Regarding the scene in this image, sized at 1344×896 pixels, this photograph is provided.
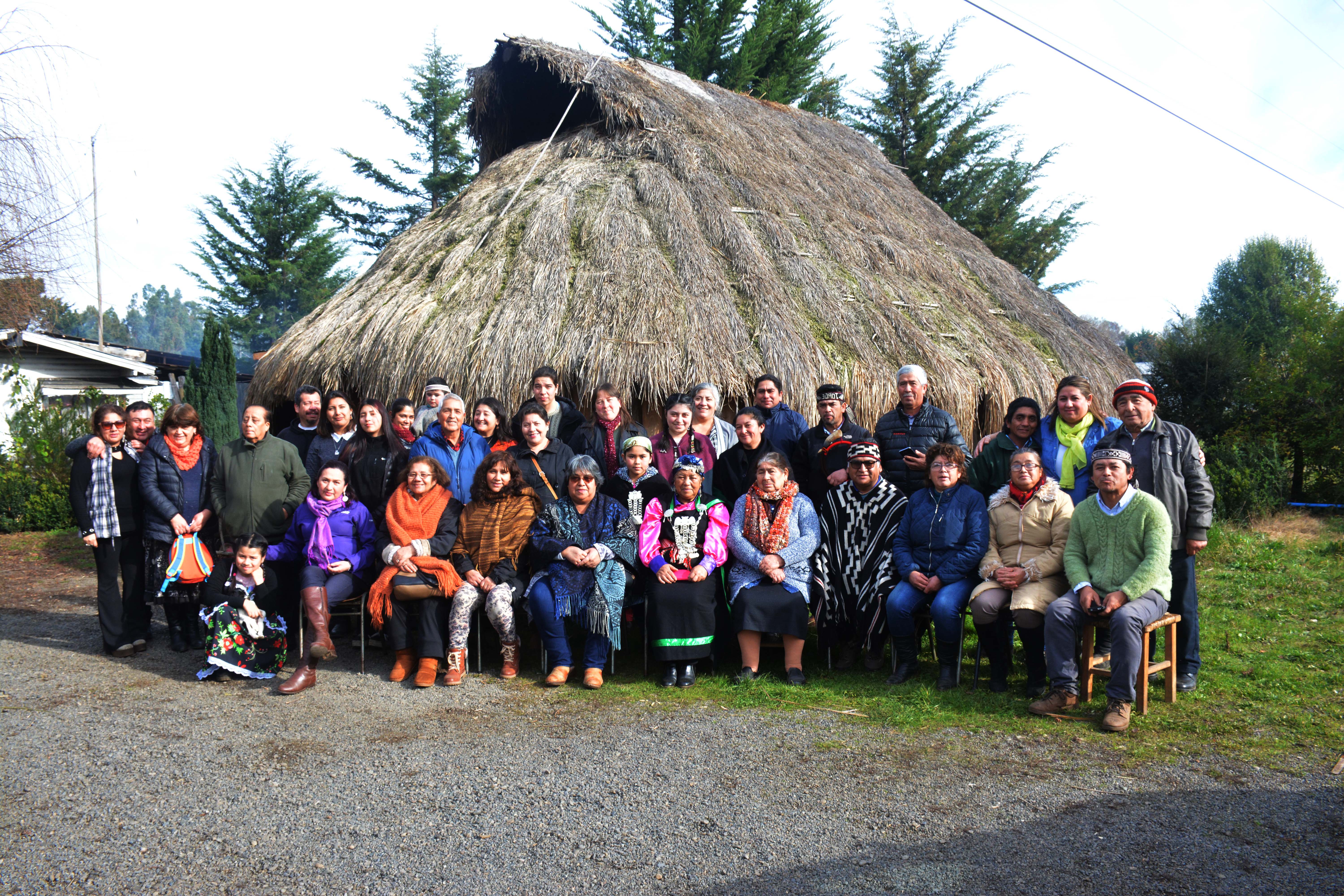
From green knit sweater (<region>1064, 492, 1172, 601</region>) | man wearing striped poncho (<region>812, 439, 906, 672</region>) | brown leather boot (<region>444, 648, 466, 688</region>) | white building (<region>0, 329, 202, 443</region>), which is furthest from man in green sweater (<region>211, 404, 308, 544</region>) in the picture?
white building (<region>0, 329, 202, 443</region>)

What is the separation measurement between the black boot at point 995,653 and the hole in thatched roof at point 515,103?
8.68 metres

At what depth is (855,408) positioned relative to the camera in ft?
26.1

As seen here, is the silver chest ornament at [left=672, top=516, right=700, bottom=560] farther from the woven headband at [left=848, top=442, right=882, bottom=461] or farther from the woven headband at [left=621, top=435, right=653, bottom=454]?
the woven headband at [left=848, top=442, right=882, bottom=461]

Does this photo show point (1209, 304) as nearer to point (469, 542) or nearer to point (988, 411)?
point (988, 411)

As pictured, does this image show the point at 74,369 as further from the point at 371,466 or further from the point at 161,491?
the point at 371,466

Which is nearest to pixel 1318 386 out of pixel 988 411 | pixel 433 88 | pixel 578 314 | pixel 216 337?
pixel 988 411

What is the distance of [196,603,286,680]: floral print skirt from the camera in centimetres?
526

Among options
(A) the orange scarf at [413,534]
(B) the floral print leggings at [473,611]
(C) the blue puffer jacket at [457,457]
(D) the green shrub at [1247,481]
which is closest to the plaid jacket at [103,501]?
(A) the orange scarf at [413,534]

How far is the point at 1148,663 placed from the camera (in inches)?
178

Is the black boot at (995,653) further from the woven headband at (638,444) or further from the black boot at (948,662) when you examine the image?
the woven headband at (638,444)

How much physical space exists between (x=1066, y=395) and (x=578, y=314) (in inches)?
166

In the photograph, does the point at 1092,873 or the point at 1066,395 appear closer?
the point at 1092,873

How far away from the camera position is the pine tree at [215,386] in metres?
14.0

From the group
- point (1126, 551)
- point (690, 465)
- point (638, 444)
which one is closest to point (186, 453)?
point (638, 444)
